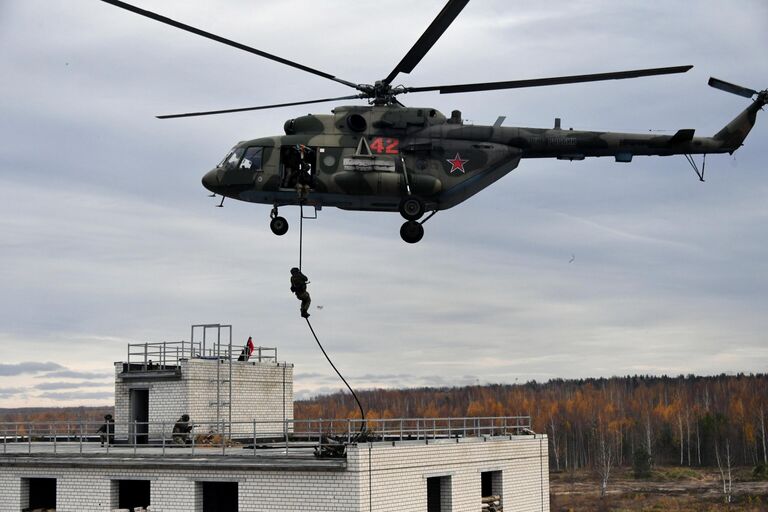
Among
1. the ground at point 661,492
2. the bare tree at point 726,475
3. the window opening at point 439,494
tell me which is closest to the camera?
the window opening at point 439,494

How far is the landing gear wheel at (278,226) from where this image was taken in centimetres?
2742

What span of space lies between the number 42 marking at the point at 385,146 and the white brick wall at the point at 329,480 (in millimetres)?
8008

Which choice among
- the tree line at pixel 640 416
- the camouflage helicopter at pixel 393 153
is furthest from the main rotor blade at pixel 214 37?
the tree line at pixel 640 416

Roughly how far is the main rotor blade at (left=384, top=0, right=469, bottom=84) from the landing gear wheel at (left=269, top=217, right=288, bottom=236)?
4.97 m

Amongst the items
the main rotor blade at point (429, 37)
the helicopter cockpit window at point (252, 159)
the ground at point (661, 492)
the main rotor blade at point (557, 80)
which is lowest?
the ground at point (661, 492)

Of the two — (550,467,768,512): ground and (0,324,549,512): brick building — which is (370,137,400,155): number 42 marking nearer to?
(0,324,549,512): brick building

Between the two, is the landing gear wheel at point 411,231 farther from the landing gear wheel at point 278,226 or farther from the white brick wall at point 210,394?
the white brick wall at point 210,394

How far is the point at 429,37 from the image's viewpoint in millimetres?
22984

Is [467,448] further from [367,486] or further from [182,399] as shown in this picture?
[182,399]

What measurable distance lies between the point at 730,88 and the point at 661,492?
78.8 meters

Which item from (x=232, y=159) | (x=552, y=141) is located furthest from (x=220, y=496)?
(x=552, y=141)

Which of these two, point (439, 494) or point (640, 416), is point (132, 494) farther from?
point (640, 416)

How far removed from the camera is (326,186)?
26.7 m

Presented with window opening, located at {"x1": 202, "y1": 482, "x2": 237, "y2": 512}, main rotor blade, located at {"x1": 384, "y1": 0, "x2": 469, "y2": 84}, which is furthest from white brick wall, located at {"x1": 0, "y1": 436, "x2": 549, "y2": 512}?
main rotor blade, located at {"x1": 384, "y1": 0, "x2": 469, "y2": 84}
